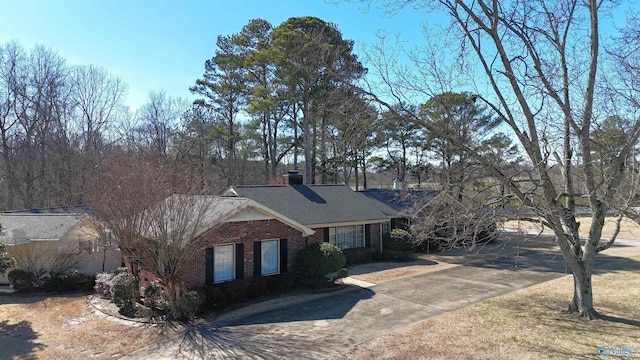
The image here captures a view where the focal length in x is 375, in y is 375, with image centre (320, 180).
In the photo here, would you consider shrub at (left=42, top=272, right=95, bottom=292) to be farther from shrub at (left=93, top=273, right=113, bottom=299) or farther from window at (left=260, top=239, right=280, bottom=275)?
window at (left=260, top=239, right=280, bottom=275)

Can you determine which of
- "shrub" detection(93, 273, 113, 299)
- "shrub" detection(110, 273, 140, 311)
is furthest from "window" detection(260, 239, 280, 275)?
"shrub" detection(93, 273, 113, 299)

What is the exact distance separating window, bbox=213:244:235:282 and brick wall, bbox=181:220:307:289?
0.28 metres

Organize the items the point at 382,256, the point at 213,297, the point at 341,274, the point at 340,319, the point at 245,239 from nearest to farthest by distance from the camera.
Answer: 1. the point at 340,319
2. the point at 213,297
3. the point at 245,239
4. the point at 341,274
5. the point at 382,256

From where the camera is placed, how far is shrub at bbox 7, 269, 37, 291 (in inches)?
616

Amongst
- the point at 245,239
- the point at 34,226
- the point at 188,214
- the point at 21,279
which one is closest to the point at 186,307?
the point at 188,214

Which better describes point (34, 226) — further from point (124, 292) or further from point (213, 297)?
point (213, 297)

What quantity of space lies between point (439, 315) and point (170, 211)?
884 cm

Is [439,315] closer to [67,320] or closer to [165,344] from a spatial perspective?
[165,344]

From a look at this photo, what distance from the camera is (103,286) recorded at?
14445mm

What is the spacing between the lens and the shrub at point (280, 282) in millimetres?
14311

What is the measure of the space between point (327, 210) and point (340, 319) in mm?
9016

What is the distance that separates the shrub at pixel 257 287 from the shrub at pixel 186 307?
242 centimetres

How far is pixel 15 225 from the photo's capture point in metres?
17.1

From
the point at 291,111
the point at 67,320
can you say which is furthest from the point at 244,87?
the point at 67,320
